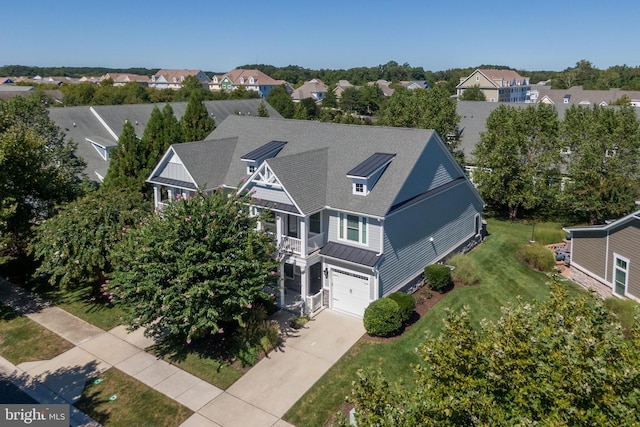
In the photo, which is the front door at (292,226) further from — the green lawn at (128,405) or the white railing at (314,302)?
the green lawn at (128,405)

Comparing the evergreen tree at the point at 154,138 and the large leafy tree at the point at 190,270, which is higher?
the evergreen tree at the point at 154,138

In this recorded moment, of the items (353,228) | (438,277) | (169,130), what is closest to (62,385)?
(353,228)

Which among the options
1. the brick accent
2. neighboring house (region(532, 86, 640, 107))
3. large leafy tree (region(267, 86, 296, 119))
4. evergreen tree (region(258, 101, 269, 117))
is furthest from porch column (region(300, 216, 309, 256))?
neighboring house (region(532, 86, 640, 107))

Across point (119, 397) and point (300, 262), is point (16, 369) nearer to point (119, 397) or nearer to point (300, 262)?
point (119, 397)

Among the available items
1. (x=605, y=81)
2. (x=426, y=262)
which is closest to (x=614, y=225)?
(x=426, y=262)

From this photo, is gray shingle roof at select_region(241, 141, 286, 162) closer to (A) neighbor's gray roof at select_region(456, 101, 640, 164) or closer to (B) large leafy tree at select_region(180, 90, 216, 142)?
(B) large leafy tree at select_region(180, 90, 216, 142)

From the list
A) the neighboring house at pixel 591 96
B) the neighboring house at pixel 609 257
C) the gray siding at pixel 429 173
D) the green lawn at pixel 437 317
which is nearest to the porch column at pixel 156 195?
the gray siding at pixel 429 173

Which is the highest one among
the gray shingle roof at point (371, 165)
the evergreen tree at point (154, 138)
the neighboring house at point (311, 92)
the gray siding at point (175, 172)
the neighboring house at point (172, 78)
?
the neighboring house at point (172, 78)
